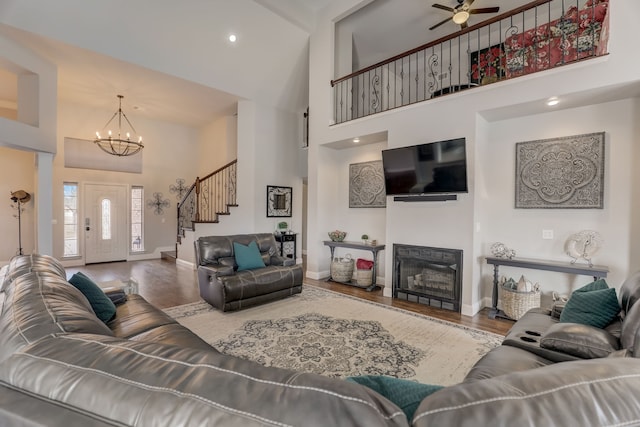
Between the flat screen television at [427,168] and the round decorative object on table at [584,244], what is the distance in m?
1.37

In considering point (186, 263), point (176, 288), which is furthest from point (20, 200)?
point (176, 288)

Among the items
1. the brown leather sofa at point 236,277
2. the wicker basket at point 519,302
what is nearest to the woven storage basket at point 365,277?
the brown leather sofa at point 236,277

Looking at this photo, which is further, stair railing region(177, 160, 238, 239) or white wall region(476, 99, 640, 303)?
stair railing region(177, 160, 238, 239)

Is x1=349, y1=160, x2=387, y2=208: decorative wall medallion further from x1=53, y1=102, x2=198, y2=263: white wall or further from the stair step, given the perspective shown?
x1=53, y1=102, x2=198, y2=263: white wall

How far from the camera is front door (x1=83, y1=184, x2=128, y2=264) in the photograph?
7.17 m

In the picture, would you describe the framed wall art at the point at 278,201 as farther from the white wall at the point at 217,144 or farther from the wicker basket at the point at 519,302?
the wicker basket at the point at 519,302

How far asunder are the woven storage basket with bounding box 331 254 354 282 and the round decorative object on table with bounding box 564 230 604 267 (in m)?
3.12

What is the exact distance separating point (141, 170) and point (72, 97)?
2.11 metres

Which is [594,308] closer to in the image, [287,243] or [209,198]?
[287,243]

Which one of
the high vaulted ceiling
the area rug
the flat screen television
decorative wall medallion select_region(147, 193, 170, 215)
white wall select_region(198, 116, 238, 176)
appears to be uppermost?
the high vaulted ceiling

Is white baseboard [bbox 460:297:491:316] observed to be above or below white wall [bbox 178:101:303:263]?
below

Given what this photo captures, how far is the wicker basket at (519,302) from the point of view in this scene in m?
3.46

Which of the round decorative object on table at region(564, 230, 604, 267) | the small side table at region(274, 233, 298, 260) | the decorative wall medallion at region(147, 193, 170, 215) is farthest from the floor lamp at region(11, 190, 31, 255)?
the round decorative object on table at region(564, 230, 604, 267)

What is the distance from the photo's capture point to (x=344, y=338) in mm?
3039
